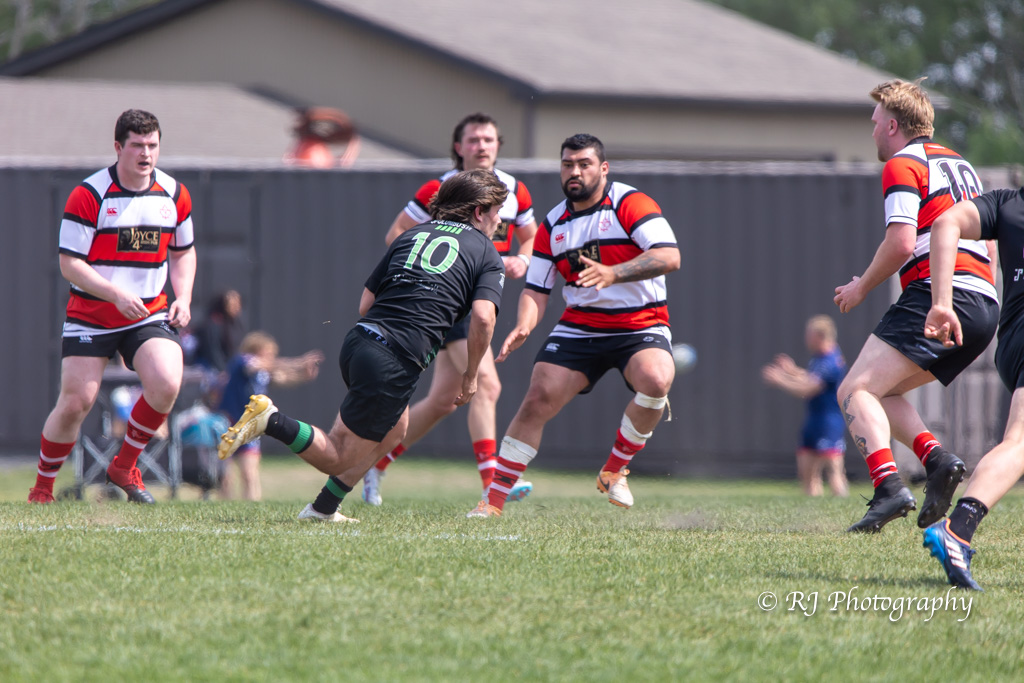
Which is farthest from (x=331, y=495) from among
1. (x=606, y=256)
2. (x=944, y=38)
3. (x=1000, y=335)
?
(x=944, y=38)

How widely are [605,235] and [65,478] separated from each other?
8.27 meters

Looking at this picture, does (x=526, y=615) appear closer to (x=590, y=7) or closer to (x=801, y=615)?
(x=801, y=615)

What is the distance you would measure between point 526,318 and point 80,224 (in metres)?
2.77

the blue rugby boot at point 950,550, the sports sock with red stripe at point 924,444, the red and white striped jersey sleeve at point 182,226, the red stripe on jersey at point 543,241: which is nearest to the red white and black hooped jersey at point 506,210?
the red stripe on jersey at point 543,241

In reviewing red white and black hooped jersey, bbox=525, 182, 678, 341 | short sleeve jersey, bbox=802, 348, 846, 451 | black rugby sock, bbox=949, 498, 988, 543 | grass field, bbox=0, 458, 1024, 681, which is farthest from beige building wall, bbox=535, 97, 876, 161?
black rugby sock, bbox=949, 498, 988, 543

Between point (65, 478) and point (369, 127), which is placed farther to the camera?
point (369, 127)

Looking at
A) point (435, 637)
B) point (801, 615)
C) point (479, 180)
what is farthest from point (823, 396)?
point (435, 637)

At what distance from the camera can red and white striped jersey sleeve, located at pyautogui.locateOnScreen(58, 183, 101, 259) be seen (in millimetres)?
6758

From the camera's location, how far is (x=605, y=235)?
652 centimetres

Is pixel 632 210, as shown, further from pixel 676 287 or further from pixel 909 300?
pixel 676 287

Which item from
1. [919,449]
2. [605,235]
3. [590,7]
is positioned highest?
[590,7]

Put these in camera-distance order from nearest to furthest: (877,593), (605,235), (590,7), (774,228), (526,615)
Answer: (526,615) → (877,593) → (605,235) → (774,228) → (590,7)

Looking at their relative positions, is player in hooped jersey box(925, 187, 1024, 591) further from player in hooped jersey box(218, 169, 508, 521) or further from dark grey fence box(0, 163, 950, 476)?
dark grey fence box(0, 163, 950, 476)

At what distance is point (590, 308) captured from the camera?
6609 mm
